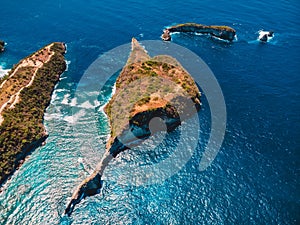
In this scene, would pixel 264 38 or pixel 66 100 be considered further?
pixel 264 38

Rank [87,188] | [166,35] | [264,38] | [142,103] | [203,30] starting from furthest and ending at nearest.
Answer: [203,30] → [166,35] → [264,38] → [142,103] → [87,188]

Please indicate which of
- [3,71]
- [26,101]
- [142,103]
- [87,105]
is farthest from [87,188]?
[3,71]

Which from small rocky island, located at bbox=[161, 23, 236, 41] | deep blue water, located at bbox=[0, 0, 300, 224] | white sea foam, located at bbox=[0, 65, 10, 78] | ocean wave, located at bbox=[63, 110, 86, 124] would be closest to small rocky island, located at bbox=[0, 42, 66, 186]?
deep blue water, located at bbox=[0, 0, 300, 224]

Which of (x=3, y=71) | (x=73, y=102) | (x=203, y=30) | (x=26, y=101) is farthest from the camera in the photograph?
(x=203, y=30)

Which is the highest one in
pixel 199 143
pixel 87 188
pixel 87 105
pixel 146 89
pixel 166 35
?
pixel 166 35

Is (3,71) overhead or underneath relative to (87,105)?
underneath

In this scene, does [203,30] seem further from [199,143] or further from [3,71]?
[3,71]

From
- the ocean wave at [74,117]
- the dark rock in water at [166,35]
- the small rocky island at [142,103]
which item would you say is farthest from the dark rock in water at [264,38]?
the ocean wave at [74,117]
